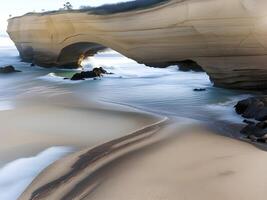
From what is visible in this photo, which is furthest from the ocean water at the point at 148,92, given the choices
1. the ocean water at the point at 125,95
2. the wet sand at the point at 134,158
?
the wet sand at the point at 134,158

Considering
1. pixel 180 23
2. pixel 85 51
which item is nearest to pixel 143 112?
pixel 180 23

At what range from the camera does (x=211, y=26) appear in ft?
23.1

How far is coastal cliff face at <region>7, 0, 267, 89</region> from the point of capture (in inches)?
265

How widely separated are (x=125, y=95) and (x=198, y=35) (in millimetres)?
1869

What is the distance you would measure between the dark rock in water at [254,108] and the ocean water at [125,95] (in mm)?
140

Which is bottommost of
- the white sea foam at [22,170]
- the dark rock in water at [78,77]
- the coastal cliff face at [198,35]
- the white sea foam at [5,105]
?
the dark rock in water at [78,77]

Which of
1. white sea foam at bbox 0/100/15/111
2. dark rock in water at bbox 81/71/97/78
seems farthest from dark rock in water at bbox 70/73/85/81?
white sea foam at bbox 0/100/15/111

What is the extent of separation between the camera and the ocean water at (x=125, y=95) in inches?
139

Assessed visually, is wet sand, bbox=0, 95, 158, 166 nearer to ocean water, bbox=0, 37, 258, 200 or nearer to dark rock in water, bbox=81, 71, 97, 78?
ocean water, bbox=0, 37, 258, 200

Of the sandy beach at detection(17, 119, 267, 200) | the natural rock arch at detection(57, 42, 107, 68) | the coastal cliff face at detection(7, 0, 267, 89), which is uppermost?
the coastal cliff face at detection(7, 0, 267, 89)

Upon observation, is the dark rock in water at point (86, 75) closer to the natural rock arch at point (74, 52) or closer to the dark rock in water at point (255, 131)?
the natural rock arch at point (74, 52)

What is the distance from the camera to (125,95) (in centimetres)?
773

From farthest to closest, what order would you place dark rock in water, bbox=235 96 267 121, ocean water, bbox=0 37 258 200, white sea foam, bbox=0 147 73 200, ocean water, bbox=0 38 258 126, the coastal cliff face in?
the coastal cliff face → ocean water, bbox=0 38 258 126 → dark rock in water, bbox=235 96 267 121 → ocean water, bbox=0 37 258 200 → white sea foam, bbox=0 147 73 200

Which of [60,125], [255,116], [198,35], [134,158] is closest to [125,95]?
[198,35]
